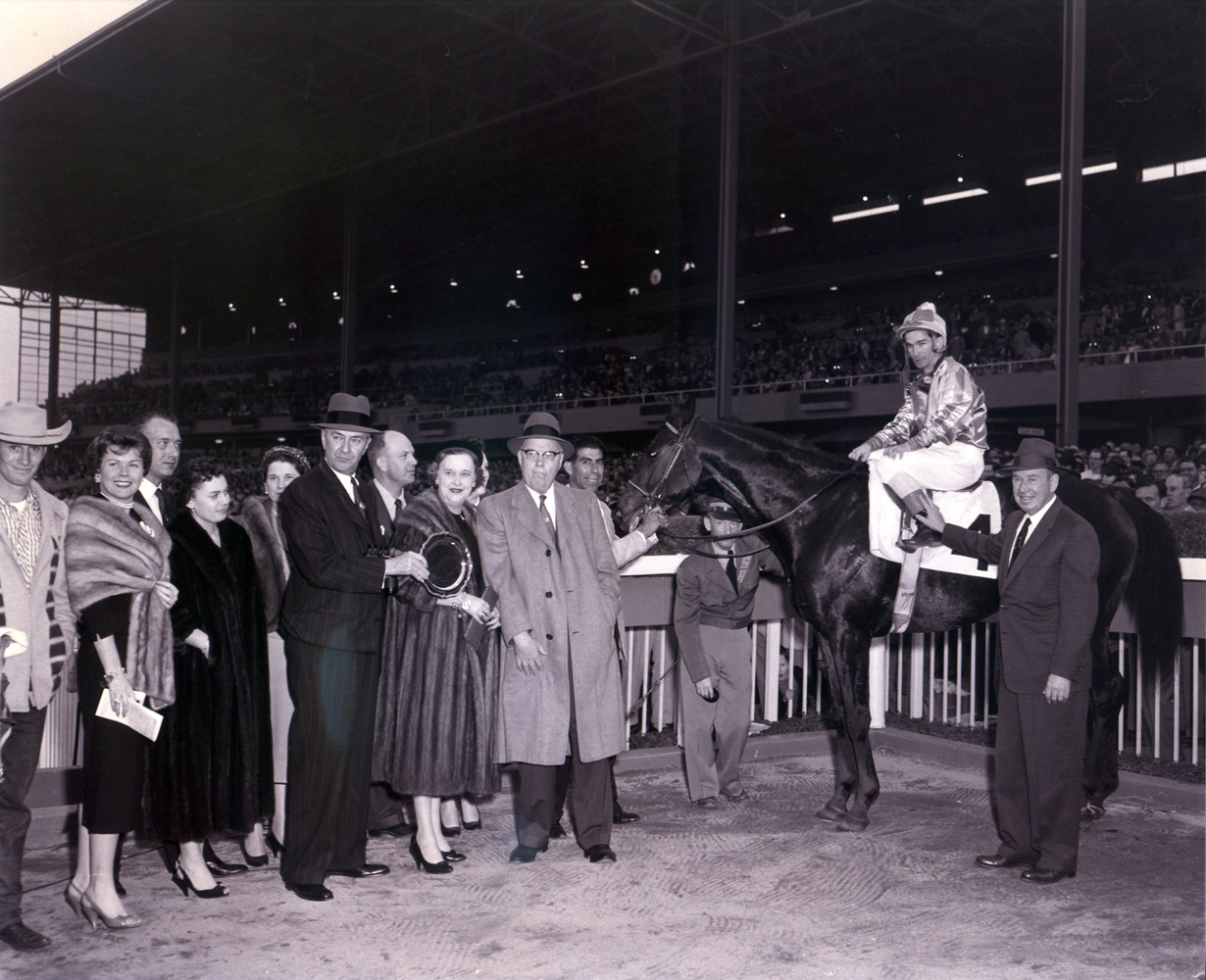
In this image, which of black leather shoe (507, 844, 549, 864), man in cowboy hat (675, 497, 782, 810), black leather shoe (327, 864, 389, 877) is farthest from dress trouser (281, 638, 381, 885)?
man in cowboy hat (675, 497, 782, 810)

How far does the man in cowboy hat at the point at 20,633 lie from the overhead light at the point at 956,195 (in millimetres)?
26465

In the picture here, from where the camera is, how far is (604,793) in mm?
4711

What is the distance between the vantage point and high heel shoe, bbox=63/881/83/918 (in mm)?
3852

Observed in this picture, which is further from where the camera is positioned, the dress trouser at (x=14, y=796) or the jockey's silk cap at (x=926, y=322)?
the jockey's silk cap at (x=926, y=322)

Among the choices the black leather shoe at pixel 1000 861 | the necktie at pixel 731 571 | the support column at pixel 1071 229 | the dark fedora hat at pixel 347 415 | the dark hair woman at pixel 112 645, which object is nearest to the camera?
Result: the dark hair woman at pixel 112 645

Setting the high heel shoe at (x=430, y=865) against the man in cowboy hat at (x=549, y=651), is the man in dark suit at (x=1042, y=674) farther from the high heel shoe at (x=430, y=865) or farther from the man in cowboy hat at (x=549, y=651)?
the high heel shoe at (x=430, y=865)

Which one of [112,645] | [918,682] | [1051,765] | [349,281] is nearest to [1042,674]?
[1051,765]

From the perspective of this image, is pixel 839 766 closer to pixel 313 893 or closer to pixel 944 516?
pixel 944 516

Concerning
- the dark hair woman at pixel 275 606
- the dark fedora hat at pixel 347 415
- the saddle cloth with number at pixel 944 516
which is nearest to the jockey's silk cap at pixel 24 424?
the dark fedora hat at pixel 347 415

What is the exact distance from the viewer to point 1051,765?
440 cm

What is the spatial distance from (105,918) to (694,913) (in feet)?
7.01

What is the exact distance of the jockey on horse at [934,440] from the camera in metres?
5.20

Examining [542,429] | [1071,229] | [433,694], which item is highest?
[1071,229]

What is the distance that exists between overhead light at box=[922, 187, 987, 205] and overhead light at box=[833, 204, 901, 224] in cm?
91
